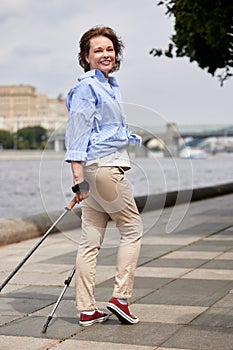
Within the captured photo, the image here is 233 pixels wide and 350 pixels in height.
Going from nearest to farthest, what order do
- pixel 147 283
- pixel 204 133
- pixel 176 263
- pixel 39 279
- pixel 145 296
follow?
pixel 145 296, pixel 147 283, pixel 39 279, pixel 176 263, pixel 204 133

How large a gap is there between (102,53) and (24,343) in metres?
1.72

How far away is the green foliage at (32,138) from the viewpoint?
285 ft

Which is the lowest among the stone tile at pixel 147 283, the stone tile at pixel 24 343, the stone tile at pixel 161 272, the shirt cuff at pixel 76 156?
the stone tile at pixel 24 343

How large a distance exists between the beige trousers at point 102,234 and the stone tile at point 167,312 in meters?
0.27

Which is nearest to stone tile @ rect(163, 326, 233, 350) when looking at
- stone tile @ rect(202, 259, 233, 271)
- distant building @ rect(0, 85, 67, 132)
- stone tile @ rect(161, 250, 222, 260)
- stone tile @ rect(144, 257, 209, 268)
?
stone tile @ rect(202, 259, 233, 271)

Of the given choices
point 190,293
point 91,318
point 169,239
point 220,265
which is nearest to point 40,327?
point 91,318

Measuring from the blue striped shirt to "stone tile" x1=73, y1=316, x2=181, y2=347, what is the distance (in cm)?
99

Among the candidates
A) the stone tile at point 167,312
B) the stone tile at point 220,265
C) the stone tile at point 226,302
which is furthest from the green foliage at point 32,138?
the stone tile at point 167,312

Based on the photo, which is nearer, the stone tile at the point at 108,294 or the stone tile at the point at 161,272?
the stone tile at the point at 108,294

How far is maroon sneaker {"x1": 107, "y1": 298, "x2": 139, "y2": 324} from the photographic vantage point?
180 inches

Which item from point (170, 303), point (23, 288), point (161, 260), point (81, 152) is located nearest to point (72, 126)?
point (81, 152)

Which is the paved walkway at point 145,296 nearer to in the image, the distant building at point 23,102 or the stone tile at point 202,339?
the stone tile at point 202,339

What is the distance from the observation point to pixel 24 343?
423 cm

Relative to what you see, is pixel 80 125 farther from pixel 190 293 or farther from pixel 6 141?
pixel 6 141
